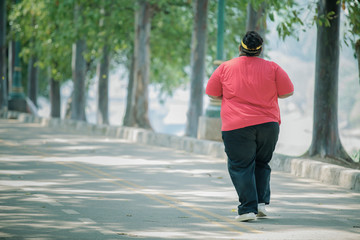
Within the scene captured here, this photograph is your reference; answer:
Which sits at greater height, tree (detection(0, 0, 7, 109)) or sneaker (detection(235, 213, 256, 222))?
tree (detection(0, 0, 7, 109))

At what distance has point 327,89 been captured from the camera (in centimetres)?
1427

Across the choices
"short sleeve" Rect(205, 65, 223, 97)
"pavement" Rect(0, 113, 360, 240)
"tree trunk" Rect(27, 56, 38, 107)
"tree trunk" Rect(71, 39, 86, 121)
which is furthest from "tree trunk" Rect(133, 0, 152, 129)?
"short sleeve" Rect(205, 65, 223, 97)

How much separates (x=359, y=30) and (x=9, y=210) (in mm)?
8178

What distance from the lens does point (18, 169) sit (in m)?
12.4

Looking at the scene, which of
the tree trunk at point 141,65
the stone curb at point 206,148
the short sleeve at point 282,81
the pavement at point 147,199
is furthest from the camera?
the tree trunk at point 141,65

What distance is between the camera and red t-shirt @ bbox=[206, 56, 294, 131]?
7719 mm

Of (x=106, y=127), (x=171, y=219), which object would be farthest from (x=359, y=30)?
(x=106, y=127)

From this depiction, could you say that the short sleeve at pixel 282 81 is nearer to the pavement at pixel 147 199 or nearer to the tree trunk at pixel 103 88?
the pavement at pixel 147 199

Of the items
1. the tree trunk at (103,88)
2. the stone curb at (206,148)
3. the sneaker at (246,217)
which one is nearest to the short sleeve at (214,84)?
the sneaker at (246,217)

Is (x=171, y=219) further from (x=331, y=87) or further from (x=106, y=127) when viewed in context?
(x=106, y=127)

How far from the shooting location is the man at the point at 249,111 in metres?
7.71

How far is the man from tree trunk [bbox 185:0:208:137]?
15107 mm

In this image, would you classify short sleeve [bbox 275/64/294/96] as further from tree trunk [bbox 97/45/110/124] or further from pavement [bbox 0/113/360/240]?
tree trunk [bbox 97/45/110/124]

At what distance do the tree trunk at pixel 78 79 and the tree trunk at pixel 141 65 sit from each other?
5245mm
